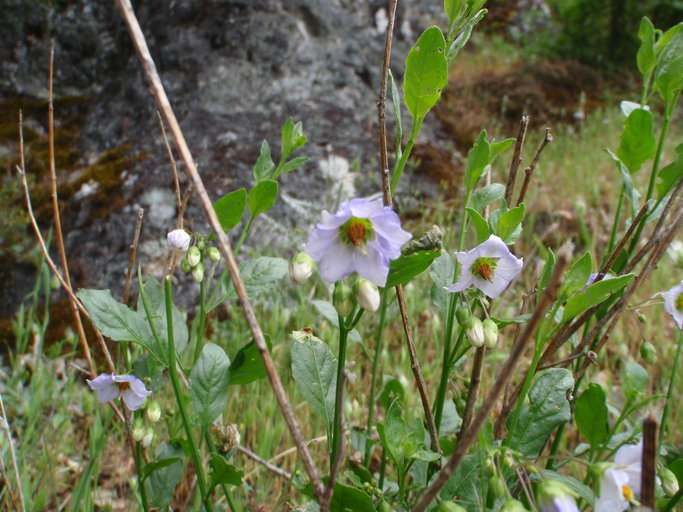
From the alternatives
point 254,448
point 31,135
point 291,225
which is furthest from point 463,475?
point 31,135

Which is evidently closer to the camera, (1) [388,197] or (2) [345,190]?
(1) [388,197]

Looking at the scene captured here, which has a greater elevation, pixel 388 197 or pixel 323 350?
pixel 388 197

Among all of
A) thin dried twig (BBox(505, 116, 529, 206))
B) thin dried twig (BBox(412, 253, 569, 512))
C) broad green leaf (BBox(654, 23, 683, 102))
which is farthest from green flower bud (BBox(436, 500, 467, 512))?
broad green leaf (BBox(654, 23, 683, 102))

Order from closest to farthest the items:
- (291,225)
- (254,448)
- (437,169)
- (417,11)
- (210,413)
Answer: (210,413) → (254,448) → (291,225) → (437,169) → (417,11)

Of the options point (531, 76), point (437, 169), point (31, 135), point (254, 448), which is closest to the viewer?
point (254, 448)

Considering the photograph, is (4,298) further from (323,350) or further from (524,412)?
(524,412)

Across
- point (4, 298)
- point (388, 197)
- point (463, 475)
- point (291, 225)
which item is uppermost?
point (388, 197)
